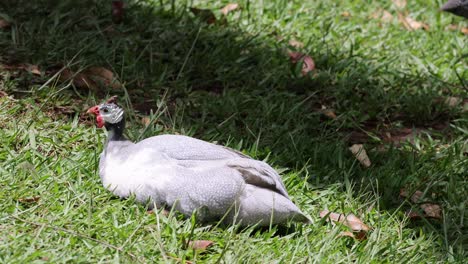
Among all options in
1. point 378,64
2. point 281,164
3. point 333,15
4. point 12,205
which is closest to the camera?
point 12,205

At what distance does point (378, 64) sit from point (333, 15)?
0.66 meters

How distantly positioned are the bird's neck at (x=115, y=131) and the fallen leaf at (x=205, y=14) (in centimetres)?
176

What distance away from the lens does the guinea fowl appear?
9.90 feet

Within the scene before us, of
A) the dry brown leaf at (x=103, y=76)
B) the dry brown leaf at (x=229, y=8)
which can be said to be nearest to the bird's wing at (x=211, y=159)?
the dry brown leaf at (x=103, y=76)

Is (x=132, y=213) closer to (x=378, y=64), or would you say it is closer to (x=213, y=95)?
(x=213, y=95)

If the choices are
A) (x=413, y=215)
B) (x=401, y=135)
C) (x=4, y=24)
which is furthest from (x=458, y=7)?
(x=4, y=24)

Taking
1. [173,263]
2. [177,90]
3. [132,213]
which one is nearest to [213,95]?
[177,90]

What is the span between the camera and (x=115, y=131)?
10.9ft

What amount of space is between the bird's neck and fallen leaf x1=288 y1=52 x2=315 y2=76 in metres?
1.61

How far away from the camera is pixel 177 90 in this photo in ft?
14.1

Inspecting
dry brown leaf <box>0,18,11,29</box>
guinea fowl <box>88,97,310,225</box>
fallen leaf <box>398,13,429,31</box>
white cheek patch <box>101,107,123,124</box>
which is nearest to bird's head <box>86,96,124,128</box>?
white cheek patch <box>101,107,123,124</box>

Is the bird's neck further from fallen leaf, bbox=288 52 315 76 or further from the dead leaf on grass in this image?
fallen leaf, bbox=288 52 315 76

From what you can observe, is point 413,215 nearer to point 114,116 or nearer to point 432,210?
point 432,210

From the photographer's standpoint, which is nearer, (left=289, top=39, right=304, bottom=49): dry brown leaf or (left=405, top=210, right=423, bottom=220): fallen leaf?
(left=405, top=210, right=423, bottom=220): fallen leaf
